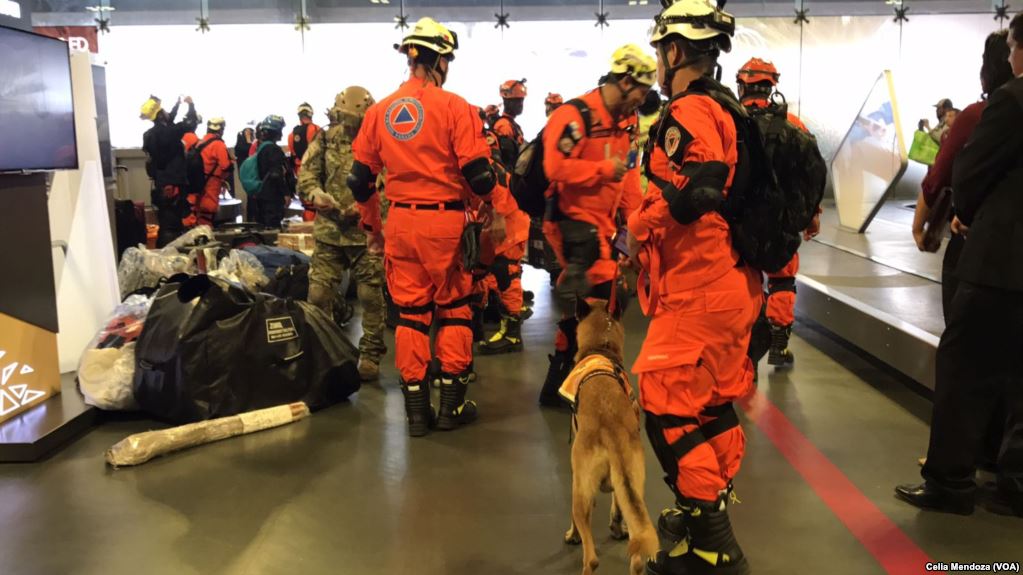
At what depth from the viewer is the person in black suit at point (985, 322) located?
10.2ft

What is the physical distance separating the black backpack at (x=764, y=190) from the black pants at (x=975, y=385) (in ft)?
3.44

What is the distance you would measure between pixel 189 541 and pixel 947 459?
10.1 feet

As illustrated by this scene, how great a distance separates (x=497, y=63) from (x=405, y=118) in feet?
35.7

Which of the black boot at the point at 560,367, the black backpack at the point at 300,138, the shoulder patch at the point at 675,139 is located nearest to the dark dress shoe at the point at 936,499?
the black boot at the point at 560,367

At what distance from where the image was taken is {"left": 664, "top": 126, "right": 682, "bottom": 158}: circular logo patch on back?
2.55 meters

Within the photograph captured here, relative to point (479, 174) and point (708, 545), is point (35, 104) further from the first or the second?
point (708, 545)

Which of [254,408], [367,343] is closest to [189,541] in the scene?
[254,408]

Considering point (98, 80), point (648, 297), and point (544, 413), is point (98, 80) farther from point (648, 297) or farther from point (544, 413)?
point (648, 297)

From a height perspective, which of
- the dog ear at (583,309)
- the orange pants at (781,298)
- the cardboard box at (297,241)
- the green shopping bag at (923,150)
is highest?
the green shopping bag at (923,150)

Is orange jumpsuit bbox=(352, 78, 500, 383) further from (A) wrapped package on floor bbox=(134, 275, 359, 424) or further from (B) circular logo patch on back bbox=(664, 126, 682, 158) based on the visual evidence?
(B) circular logo patch on back bbox=(664, 126, 682, 158)

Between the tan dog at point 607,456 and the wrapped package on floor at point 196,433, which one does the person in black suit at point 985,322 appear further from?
the wrapped package on floor at point 196,433

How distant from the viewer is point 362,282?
5492 mm

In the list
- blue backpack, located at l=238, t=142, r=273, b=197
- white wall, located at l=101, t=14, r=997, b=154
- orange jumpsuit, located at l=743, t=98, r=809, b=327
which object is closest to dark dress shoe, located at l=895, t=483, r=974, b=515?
orange jumpsuit, located at l=743, t=98, r=809, b=327

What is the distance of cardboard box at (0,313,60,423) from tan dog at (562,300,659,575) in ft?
10.2
